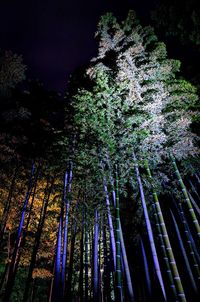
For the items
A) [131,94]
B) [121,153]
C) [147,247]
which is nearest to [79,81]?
[131,94]

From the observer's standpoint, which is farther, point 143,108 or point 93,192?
point 93,192

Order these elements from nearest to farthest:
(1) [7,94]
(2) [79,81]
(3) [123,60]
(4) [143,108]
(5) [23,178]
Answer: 1. (4) [143,108]
2. (3) [123,60]
3. (1) [7,94]
4. (2) [79,81]
5. (5) [23,178]

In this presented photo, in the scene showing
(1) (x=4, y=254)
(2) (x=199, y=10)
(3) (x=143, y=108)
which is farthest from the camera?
(1) (x=4, y=254)

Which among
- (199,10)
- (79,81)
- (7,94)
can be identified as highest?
(79,81)

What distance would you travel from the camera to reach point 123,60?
5363 mm

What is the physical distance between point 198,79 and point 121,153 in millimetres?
3645

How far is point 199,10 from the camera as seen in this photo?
10.6ft

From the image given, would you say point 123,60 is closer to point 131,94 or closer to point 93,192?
point 131,94

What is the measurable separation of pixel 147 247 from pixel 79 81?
22.5 feet

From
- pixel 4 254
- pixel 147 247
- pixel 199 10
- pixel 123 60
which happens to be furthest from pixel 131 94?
pixel 4 254

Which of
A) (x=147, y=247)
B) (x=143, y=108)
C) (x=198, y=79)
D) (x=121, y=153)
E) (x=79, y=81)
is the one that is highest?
(x=79, y=81)

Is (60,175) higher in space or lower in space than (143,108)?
higher

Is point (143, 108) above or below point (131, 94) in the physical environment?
below

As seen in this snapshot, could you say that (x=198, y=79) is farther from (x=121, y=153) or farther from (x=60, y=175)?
(x=60, y=175)
